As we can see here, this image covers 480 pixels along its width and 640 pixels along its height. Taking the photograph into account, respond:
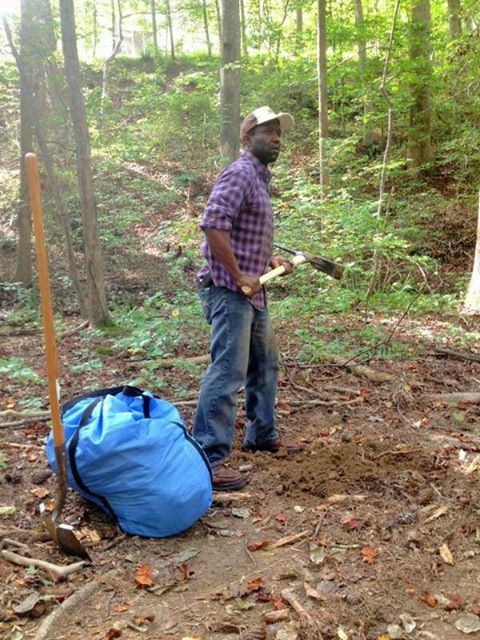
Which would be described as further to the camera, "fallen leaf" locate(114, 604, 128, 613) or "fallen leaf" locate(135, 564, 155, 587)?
"fallen leaf" locate(135, 564, 155, 587)

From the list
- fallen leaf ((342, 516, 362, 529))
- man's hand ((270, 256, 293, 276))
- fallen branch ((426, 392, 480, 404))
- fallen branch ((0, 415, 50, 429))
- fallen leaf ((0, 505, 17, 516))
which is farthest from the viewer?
fallen branch ((426, 392, 480, 404))

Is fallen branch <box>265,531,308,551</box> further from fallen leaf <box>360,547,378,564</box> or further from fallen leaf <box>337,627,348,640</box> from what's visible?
fallen leaf <box>337,627,348,640</box>

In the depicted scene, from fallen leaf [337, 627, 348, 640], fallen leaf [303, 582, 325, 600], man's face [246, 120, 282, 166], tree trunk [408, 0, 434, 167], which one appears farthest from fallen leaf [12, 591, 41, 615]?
tree trunk [408, 0, 434, 167]

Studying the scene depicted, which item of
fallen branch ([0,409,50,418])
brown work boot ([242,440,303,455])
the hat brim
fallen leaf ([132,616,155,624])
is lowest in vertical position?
brown work boot ([242,440,303,455])

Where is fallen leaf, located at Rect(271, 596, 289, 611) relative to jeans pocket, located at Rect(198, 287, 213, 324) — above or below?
below

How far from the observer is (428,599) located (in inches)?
92.5

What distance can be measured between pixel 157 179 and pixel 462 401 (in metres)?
14.5

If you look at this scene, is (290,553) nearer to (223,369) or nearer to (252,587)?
(252,587)

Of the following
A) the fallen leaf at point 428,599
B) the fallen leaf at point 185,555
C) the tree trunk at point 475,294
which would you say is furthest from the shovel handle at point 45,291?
the tree trunk at point 475,294

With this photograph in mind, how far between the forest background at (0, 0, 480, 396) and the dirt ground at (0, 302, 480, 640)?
5.67 ft

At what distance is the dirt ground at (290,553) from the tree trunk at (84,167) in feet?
11.5

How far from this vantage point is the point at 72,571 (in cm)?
254

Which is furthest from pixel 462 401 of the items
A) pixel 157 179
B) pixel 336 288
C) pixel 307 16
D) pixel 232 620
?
pixel 307 16

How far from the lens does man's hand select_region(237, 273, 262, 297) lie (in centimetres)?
332
